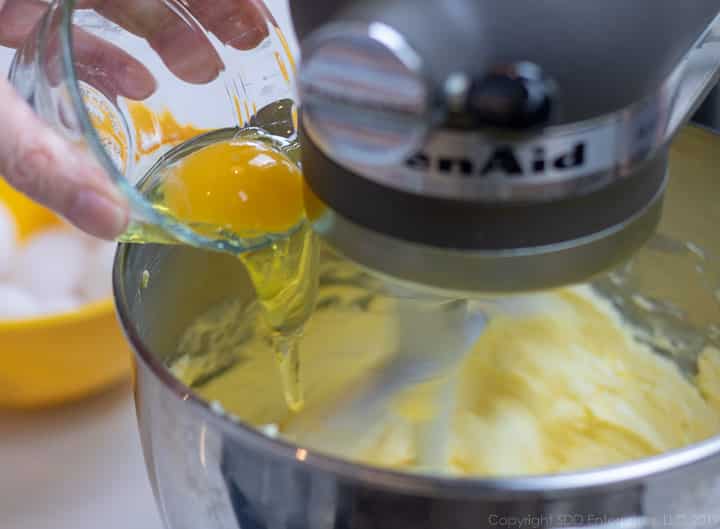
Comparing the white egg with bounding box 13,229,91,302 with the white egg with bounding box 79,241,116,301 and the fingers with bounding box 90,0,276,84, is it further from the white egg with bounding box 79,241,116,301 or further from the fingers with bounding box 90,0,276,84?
the fingers with bounding box 90,0,276,84

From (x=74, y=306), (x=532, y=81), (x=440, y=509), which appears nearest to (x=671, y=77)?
(x=532, y=81)

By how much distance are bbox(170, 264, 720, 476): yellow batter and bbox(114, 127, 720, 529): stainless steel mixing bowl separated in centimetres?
13

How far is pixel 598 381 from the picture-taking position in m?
0.77

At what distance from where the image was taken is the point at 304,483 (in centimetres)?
41

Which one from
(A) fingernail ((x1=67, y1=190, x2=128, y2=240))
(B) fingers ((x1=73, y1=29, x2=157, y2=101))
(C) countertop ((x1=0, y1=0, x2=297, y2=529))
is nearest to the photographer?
(A) fingernail ((x1=67, y1=190, x2=128, y2=240))

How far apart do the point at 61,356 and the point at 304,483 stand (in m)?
0.37

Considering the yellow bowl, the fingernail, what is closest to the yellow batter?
the yellow bowl

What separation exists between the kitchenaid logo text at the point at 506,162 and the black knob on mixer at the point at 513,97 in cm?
2

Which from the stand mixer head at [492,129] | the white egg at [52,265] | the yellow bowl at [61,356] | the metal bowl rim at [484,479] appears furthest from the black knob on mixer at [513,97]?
the white egg at [52,265]

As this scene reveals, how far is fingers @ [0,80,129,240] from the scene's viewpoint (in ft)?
1.46

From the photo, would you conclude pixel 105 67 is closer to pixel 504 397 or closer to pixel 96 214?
pixel 96 214

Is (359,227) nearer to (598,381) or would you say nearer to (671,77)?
(671,77)

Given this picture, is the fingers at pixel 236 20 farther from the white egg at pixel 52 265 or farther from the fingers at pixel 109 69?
the white egg at pixel 52 265

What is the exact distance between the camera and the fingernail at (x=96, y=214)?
17.5 inches
